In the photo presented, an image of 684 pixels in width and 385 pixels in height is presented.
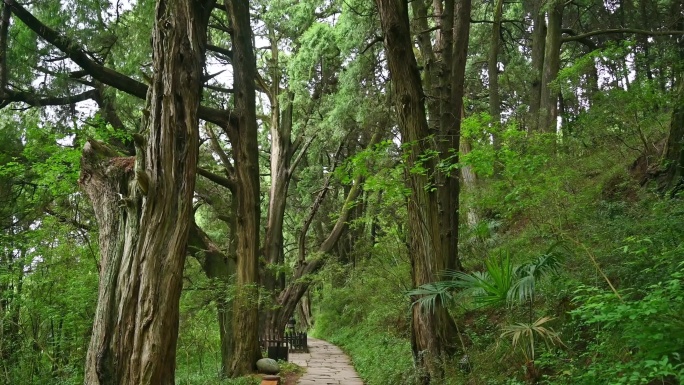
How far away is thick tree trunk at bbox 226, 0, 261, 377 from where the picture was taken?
963 cm

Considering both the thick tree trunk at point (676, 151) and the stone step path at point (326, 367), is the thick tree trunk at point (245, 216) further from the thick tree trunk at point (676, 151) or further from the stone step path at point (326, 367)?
the thick tree trunk at point (676, 151)

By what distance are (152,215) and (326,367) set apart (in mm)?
6716

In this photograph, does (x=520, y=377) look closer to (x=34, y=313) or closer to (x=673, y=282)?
(x=673, y=282)

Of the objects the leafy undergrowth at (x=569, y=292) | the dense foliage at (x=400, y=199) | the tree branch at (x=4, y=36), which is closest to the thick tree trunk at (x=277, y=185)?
the dense foliage at (x=400, y=199)

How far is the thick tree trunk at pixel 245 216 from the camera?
9.63 meters

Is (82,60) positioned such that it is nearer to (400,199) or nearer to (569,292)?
(400,199)

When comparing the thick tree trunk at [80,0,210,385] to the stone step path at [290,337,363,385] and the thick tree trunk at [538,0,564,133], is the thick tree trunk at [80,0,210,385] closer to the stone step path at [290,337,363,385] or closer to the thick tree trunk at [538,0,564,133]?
the stone step path at [290,337,363,385]

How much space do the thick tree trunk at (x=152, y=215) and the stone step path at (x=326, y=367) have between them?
401cm

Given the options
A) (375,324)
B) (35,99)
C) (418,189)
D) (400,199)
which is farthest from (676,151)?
(35,99)

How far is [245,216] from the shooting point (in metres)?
9.98

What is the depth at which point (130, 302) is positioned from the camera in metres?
5.92

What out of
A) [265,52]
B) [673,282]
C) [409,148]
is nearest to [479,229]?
[409,148]

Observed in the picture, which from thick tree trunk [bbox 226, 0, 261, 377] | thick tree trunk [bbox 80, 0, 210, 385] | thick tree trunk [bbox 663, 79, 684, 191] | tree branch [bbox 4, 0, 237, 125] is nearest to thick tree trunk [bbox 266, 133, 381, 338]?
thick tree trunk [bbox 226, 0, 261, 377]

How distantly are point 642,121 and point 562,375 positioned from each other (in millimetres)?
7050
